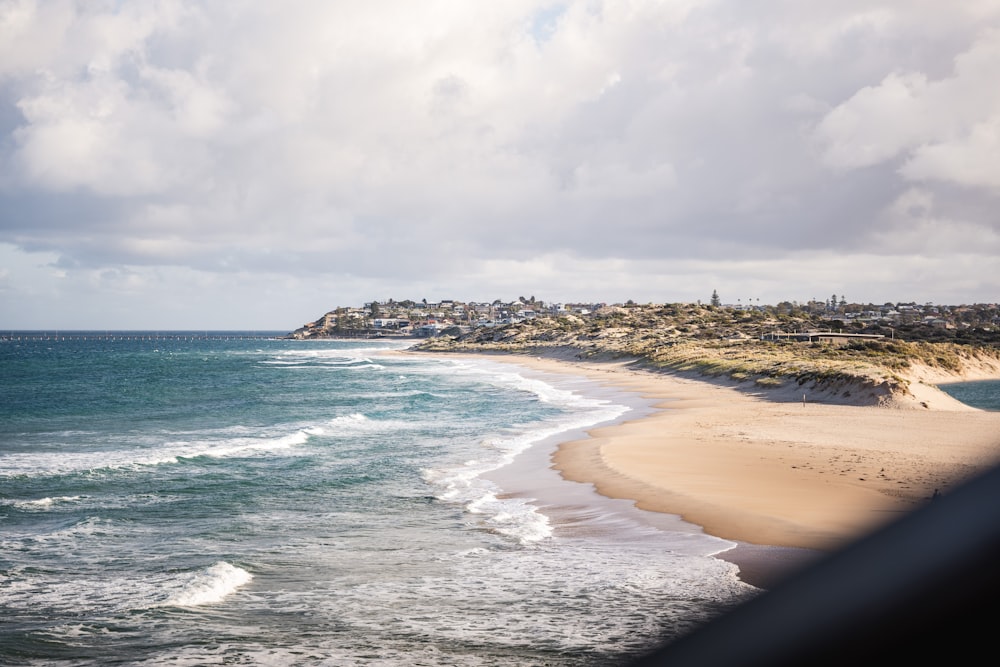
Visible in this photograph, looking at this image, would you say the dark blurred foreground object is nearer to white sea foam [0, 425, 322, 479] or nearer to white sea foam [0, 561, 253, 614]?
white sea foam [0, 561, 253, 614]

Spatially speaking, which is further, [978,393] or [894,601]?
[978,393]

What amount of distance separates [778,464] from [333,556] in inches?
487

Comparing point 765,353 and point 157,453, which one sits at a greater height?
point 765,353

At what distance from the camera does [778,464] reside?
21250mm

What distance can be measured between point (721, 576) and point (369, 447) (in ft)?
56.4

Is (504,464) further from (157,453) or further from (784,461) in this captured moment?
(157,453)

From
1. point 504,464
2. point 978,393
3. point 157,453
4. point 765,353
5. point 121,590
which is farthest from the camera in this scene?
point 765,353

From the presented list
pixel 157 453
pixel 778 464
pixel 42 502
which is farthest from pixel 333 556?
pixel 157 453

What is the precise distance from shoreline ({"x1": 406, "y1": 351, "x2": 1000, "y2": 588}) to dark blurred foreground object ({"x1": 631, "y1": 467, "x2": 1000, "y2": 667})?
5865 millimetres

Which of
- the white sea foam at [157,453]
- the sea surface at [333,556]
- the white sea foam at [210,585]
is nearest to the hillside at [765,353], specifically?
the sea surface at [333,556]

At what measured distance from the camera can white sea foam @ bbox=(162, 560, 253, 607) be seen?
37.8 feet

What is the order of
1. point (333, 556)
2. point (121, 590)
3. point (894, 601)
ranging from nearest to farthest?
point (894, 601) → point (121, 590) → point (333, 556)

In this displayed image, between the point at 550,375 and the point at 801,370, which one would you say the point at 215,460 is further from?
the point at 550,375

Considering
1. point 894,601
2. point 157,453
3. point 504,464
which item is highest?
point 894,601
